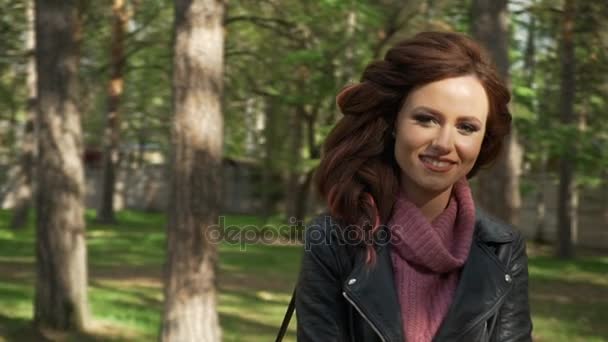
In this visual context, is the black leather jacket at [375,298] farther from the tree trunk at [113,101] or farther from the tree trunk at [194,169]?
the tree trunk at [113,101]

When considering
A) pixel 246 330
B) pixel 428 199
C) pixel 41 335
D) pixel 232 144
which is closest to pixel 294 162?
pixel 232 144

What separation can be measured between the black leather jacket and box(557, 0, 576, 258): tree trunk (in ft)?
37.8

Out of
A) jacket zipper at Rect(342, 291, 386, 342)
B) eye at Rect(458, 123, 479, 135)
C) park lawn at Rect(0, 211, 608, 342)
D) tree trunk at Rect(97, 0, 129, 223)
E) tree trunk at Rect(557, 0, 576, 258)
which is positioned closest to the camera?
jacket zipper at Rect(342, 291, 386, 342)

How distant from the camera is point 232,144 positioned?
98.5ft

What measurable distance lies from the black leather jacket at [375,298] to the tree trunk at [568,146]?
1152 centimetres

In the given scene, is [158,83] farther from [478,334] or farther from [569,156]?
[478,334]

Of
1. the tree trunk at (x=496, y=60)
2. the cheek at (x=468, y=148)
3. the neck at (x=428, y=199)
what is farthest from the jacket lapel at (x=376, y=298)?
the tree trunk at (x=496, y=60)

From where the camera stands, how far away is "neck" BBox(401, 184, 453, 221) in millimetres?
2328

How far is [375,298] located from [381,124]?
481 millimetres

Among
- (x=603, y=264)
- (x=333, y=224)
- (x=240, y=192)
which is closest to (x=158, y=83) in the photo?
(x=240, y=192)

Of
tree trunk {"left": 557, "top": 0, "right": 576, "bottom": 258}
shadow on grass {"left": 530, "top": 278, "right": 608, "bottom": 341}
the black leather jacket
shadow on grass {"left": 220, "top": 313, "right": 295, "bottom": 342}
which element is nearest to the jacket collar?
the black leather jacket

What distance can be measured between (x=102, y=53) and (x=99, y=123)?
12.5 m

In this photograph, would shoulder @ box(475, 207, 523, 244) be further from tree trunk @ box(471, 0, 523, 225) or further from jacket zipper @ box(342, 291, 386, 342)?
tree trunk @ box(471, 0, 523, 225)

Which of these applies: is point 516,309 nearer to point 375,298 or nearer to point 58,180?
point 375,298
